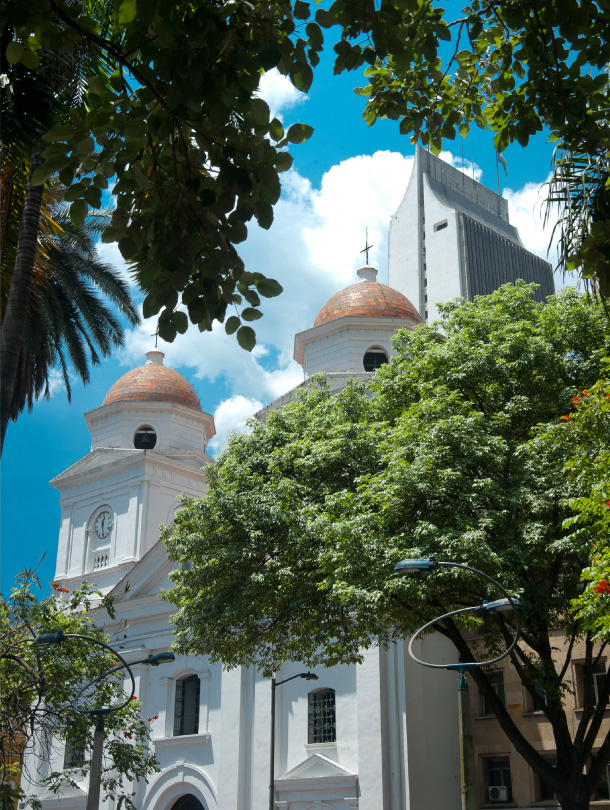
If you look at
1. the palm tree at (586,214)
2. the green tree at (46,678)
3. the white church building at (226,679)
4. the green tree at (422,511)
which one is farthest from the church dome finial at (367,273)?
the palm tree at (586,214)

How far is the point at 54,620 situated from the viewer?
20.1 m

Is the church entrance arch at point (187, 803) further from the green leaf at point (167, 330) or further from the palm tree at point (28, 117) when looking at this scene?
the green leaf at point (167, 330)

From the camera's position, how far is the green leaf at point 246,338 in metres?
6.01

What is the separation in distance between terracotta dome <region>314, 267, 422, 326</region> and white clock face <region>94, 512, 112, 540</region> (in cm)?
1331

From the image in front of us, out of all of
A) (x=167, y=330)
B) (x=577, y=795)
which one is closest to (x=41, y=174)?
(x=167, y=330)

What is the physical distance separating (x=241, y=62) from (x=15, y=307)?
8.98m

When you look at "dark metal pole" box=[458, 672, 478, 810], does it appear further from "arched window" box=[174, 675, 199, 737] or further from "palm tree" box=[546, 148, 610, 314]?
"arched window" box=[174, 675, 199, 737]

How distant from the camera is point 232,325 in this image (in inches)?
240

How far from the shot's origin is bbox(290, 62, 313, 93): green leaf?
6098 mm

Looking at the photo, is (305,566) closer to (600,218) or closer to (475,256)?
(600,218)

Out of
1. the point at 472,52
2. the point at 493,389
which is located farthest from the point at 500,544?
the point at 472,52

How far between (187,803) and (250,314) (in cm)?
2873

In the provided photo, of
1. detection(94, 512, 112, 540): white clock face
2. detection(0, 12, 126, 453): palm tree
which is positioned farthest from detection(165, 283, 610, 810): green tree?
detection(94, 512, 112, 540): white clock face

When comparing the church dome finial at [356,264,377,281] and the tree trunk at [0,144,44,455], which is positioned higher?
the church dome finial at [356,264,377,281]
